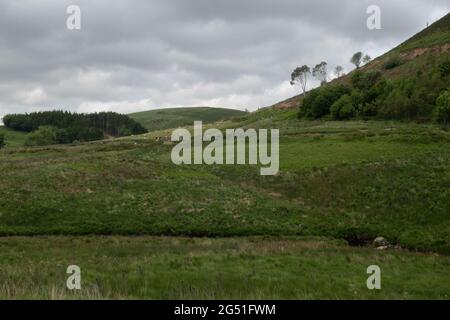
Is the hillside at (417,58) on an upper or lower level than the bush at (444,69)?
upper

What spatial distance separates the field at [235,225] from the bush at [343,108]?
130 feet

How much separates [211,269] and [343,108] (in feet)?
268

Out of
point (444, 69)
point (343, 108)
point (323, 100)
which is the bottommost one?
point (343, 108)

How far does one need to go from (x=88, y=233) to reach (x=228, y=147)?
35.6 m

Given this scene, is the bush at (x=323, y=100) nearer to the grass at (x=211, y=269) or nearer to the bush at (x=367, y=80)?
the bush at (x=367, y=80)

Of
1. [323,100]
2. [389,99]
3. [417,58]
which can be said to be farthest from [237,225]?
[417,58]

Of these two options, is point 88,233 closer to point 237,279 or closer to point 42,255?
point 42,255

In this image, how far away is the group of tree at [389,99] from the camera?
85.4m

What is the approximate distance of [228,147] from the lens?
6384cm

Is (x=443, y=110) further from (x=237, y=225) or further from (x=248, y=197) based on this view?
(x=237, y=225)

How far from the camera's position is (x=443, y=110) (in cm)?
7506

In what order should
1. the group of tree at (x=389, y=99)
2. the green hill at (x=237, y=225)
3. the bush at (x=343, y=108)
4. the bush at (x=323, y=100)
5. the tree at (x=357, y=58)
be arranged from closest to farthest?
the green hill at (x=237, y=225), the group of tree at (x=389, y=99), the bush at (x=343, y=108), the bush at (x=323, y=100), the tree at (x=357, y=58)

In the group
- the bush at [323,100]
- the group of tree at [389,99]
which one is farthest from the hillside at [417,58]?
the bush at [323,100]

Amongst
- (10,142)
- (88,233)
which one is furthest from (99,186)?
(10,142)
